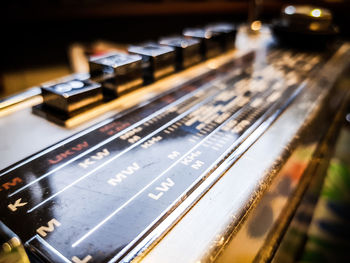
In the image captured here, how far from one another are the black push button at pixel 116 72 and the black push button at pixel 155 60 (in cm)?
11

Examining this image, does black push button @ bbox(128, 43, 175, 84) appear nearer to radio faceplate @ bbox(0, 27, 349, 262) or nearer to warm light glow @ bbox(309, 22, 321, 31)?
radio faceplate @ bbox(0, 27, 349, 262)

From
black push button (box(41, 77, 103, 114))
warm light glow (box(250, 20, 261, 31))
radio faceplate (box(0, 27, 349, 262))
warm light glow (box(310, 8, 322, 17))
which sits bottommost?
radio faceplate (box(0, 27, 349, 262))

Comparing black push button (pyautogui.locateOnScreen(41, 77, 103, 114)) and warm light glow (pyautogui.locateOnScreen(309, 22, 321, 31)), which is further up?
warm light glow (pyautogui.locateOnScreen(309, 22, 321, 31))

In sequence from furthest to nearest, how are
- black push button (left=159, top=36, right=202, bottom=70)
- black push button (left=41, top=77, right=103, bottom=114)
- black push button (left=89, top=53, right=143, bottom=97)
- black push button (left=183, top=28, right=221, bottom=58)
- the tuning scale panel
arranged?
1. black push button (left=183, top=28, right=221, bottom=58)
2. black push button (left=159, top=36, right=202, bottom=70)
3. black push button (left=89, top=53, right=143, bottom=97)
4. black push button (left=41, top=77, right=103, bottom=114)
5. the tuning scale panel

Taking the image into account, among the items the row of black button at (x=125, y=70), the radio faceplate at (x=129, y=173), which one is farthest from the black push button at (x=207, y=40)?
the radio faceplate at (x=129, y=173)

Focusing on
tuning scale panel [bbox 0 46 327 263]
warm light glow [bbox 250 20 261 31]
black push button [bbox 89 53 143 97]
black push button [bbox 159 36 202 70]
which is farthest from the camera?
warm light glow [bbox 250 20 261 31]

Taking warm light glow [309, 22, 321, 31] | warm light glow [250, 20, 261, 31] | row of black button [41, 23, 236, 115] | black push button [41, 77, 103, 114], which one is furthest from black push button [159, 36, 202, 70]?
warm light glow [250, 20, 261, 31]

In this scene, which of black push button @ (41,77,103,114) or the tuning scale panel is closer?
the tuning scale panel

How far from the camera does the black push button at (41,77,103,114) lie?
1.04m

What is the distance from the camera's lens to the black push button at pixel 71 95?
104cm

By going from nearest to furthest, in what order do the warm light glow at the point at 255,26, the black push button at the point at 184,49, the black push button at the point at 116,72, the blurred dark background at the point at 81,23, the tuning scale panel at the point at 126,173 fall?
the tuning scale panel at the point at 126,173 < the black push button at the point at 116,72 < the black push button at the point at 184,49 < the warm light glow at the point at 255,26 < the blurred dark background at the point at 81,23

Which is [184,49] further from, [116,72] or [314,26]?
[314,26]

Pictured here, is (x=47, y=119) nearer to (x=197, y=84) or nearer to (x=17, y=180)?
(x=17, y=180)

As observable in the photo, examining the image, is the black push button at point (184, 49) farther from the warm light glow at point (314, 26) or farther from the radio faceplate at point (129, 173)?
the warm light glow at point (314, 26)
